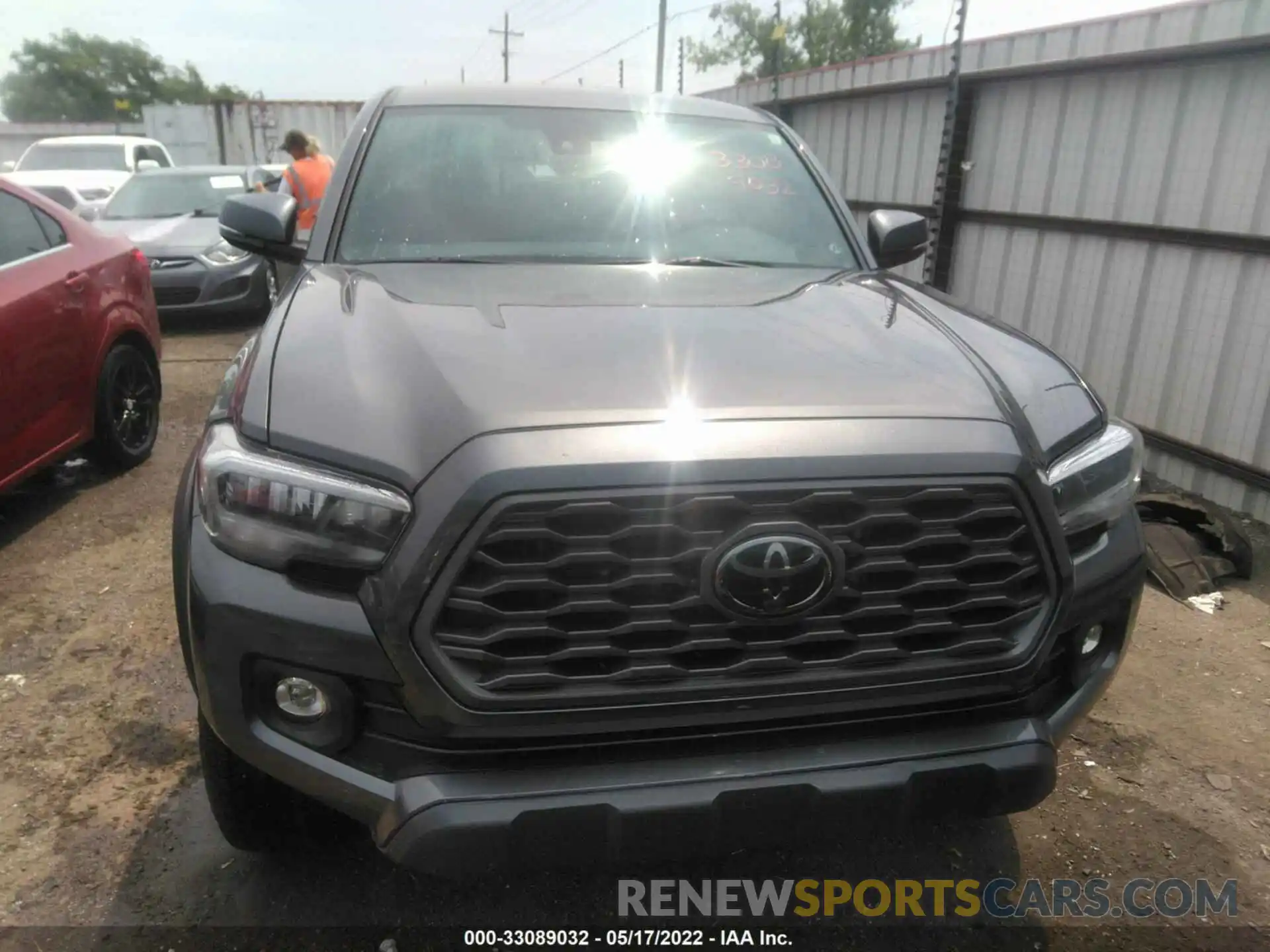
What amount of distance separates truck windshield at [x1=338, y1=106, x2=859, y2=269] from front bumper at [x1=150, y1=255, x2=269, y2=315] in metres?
6.41

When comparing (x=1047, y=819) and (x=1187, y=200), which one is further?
(x=1187, y=200)

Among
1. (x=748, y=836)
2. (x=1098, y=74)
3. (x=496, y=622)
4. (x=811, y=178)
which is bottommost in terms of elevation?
(x=748, y=836)

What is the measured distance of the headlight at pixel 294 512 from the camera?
1.58 m

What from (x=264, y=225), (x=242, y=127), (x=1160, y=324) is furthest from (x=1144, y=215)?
(x=242, y=127)

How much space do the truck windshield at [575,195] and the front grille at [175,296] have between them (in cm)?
647

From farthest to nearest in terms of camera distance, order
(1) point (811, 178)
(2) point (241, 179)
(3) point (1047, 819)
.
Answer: (2) point (241, 179), (1) point (811, 178), (3) point (1047, 819)

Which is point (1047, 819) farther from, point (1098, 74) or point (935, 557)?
point (1098, 74)

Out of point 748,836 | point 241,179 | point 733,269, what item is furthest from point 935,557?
point 241,179

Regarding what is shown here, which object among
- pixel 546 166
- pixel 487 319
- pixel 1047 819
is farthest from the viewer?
pixel 546 166

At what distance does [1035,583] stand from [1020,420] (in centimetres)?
30

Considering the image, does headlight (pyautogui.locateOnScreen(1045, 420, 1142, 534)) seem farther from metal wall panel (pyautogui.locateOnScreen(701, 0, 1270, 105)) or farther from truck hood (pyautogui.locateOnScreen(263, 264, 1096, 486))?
metal wall panel (pyautogui.locateOnScreen(701, 0, 1270, 105))

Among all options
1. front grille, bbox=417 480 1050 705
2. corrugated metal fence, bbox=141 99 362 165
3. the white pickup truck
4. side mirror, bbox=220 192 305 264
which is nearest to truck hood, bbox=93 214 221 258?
the white pickup truck

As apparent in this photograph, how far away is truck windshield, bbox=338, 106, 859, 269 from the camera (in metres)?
2.76

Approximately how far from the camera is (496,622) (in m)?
1.58
